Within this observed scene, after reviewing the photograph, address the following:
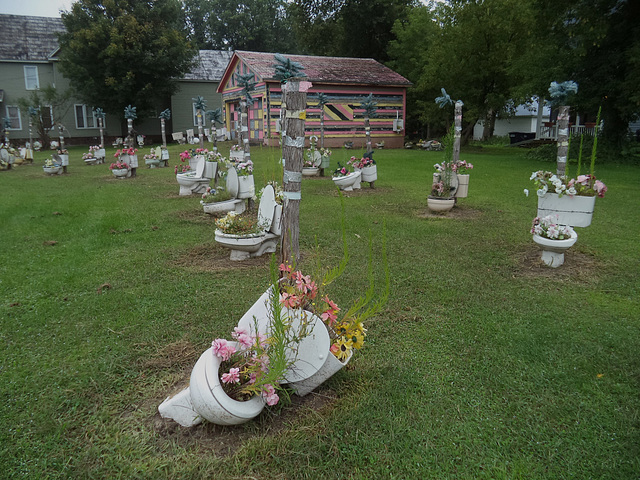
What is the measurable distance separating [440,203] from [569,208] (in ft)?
10.9

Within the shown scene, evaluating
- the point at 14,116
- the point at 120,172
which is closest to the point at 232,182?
the point at 120,172

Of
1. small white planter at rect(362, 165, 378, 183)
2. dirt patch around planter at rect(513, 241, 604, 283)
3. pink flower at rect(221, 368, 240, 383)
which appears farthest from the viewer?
small white planter at rect(362, 165, 378, 183)

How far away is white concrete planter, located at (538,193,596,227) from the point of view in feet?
18.8

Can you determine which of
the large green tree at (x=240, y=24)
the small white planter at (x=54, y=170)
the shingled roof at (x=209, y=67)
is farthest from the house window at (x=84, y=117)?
the large green tree at (x=240, y=24)

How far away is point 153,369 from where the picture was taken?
139 inches

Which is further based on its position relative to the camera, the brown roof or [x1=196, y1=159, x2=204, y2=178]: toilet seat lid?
the brown roof

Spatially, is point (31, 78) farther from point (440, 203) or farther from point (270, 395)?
point (270, 395)

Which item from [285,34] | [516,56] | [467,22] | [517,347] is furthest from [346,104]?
[285,34]

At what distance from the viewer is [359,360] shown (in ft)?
12.0

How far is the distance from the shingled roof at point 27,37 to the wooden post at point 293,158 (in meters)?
33.3

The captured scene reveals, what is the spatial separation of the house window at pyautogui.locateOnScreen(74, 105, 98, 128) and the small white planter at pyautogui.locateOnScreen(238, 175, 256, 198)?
2741 cm

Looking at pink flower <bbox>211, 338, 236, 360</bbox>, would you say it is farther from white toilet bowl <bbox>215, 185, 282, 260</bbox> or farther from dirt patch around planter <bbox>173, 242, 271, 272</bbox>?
white toilet bowl <bbox>215, 185, 282, 260</bbox>

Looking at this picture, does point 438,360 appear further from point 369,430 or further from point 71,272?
point 71,272

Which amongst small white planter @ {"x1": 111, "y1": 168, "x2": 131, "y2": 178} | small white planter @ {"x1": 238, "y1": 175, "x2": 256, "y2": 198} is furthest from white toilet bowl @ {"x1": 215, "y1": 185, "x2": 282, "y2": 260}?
small white planter @ {"x1": 111, "y1": 168, "x2": 131, "y2": 178}
